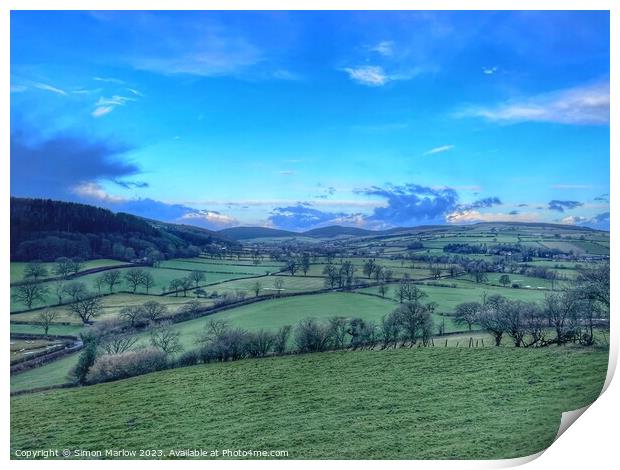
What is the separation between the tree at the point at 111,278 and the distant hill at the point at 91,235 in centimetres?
→ 20

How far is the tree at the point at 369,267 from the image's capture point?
5391mm

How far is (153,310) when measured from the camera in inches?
205

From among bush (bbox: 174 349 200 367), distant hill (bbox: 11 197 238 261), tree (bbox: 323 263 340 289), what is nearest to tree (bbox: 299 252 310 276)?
tree (bbox: 323 263 340 289)

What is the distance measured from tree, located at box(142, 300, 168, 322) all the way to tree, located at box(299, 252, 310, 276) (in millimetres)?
1756

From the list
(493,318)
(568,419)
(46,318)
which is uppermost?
(46,318)

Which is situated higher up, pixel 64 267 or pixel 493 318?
pixel 64 267

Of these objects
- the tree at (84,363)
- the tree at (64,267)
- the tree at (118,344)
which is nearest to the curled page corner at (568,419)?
the tree at (118,344)

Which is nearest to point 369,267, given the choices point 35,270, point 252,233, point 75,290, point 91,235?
point 252,233

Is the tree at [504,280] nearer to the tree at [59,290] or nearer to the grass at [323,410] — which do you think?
the grass at [323,410]

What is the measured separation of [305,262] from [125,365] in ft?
8.10

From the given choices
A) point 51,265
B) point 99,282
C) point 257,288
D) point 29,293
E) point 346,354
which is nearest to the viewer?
point 29,293

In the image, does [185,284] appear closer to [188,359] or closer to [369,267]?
[188,359]

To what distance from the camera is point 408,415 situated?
480 centimetres
